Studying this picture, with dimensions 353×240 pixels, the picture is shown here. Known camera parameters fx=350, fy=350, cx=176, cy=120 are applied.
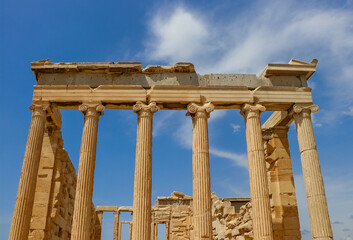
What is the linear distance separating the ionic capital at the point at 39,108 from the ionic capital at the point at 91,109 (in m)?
1.54

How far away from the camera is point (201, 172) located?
1456 centimetres

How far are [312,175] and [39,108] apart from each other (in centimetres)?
1226

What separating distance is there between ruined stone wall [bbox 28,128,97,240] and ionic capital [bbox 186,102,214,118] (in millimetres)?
7349

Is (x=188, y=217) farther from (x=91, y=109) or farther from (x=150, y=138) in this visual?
(x=91, y=109)

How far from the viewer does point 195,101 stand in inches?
623

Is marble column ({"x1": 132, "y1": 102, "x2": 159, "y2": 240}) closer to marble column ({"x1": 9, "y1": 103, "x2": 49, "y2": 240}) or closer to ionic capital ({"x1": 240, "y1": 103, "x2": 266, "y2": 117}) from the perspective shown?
ionic capital ({"x1": 240, "y1": 103, "x2": 266, "y2": 117})

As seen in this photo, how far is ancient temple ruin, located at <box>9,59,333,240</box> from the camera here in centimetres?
1408

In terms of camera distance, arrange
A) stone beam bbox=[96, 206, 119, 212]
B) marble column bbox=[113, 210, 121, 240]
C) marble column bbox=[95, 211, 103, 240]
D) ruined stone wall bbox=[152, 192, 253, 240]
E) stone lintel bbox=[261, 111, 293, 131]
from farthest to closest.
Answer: marble column bbox=[113, 210, 121, 240] < stone beam bbox=[96, 206, 119, 212] < marble column bbox=[95, 211, 103, 240] < ruined stone wall bbox=[152, 192, 253, 240] < stone lintel bbox=[261, 111, 293, 131]

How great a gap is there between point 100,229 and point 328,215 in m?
23.7

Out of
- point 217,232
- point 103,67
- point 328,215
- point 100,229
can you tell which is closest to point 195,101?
point 103,67

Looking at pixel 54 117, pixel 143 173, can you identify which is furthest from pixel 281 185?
pixel 54 117

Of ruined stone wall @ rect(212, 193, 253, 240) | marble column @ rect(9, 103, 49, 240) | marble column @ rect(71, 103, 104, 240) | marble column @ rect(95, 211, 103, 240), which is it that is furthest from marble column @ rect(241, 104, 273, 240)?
marble column @ rect(95, 211, 103, 240)

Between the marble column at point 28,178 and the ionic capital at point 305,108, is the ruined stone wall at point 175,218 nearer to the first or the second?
the ionic capital at point 305,108

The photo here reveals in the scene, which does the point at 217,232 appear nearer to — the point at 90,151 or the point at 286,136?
the point at 286,136
